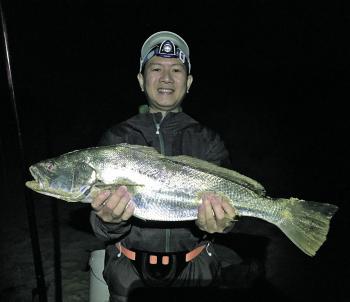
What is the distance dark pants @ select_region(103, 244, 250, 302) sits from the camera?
3379mm

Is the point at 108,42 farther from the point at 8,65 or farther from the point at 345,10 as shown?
the point at 8,65

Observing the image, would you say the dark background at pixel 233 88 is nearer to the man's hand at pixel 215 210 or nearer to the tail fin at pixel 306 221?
the tail fin at pixel 306 221

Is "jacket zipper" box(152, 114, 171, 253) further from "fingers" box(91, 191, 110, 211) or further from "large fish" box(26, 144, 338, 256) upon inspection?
"fingers" box(91, 191, 110, 211)

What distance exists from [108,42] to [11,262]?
128ft

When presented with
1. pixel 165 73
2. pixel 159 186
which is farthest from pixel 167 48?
pixel 159 186

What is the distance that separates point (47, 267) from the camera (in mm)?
5516

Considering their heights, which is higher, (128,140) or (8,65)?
(8,65)

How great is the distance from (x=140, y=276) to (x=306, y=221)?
1628 millimetres

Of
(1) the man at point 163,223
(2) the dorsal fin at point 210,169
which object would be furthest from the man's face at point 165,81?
(2) the dorsal fin at point 210,169

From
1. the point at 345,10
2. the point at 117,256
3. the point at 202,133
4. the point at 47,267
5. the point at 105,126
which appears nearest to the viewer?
the point at 117,256

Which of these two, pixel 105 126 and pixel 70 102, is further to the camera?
pixel 70 102

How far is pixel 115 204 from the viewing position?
114 inches

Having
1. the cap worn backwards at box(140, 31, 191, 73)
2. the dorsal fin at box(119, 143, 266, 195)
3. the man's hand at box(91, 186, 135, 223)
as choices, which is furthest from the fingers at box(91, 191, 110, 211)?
the cap worn backwards at box(140, 31, 191, 73)

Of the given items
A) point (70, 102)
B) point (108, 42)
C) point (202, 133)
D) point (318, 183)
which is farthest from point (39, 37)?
point (202, 133)
